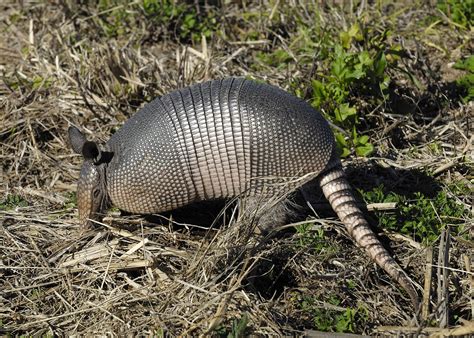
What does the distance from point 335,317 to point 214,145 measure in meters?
1.52

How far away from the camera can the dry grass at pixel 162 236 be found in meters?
4.42

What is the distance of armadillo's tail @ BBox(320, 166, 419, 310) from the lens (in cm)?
445

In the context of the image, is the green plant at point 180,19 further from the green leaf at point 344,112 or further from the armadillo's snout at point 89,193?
the armadillo's snout at point 89,193

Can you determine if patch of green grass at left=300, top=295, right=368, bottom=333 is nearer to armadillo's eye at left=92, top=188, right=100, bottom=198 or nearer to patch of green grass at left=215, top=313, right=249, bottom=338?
patch of green grass at left=215, top=313, right=249, bottom=338

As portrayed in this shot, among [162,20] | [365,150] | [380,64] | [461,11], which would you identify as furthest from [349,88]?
[162,20]

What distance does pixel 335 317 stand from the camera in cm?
435

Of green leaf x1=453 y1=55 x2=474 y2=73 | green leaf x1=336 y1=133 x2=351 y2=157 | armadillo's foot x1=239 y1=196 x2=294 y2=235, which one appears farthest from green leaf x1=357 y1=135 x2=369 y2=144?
green leaf x1=453 y1=55 x2=474 y2=73

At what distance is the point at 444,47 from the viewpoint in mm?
6992

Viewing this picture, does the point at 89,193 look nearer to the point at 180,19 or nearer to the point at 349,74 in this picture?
the point at 349,74

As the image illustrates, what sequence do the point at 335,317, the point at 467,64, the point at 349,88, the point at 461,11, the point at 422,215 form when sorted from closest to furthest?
the point at 335,317
the point at 422,215
the point at 349,88
the point at 467,64
the point at 461,11

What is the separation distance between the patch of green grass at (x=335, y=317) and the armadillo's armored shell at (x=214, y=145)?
94 cm

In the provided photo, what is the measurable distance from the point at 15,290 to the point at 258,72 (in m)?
3.42

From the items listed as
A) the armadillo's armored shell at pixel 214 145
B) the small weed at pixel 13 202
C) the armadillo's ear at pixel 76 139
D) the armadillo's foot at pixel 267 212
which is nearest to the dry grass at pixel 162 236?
the small weed at pixel 13 202

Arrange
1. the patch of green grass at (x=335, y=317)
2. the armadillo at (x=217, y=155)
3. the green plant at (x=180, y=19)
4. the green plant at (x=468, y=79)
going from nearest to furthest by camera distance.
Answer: the patch of green grass at (x=335, y=317), the armadillo at (x=217, y=155), the green plant at (x=468, y=79), the green plant at (x=180, y=19)
